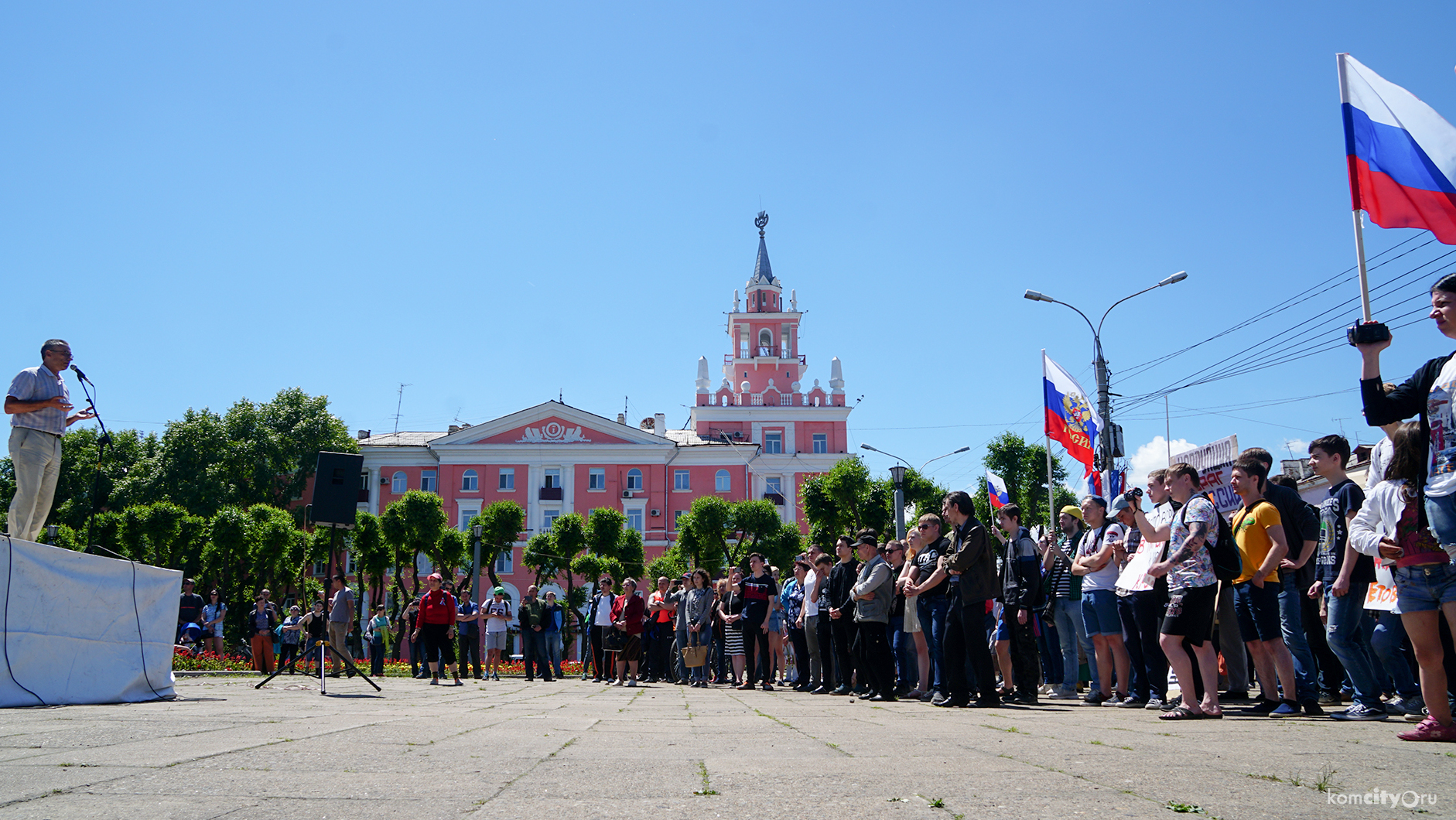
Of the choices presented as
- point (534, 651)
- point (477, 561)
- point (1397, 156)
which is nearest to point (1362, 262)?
point (1397, 156)

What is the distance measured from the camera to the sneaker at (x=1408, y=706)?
233 inches

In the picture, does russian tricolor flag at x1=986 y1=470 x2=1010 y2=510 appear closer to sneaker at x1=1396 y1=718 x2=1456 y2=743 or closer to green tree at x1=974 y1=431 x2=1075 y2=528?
sneaker at x1=1396 y1=718 x2=1456 y2=743

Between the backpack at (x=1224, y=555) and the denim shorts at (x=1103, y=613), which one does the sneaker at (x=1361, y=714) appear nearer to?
the backpack at (x=1224, y=555)

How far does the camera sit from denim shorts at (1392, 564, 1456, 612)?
4.35m

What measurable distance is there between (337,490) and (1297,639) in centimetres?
888

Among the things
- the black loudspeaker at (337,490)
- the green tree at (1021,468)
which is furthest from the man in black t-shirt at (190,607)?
the green tree at (1021,468)

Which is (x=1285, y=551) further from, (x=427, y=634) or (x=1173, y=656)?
(x=427, y=634)

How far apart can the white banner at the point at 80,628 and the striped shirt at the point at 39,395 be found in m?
1.15

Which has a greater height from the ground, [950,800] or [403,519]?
[403,519]

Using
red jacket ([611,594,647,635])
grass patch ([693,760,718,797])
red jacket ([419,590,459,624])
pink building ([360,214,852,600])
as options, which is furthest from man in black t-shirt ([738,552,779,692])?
pink building ([360,214,852,600])

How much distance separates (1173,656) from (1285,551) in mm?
1116

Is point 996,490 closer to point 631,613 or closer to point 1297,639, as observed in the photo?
point 631,613

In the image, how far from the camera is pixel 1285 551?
251 inches

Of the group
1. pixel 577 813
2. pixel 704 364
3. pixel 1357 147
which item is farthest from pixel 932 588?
pixel 704 364
